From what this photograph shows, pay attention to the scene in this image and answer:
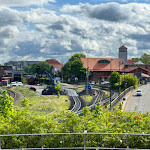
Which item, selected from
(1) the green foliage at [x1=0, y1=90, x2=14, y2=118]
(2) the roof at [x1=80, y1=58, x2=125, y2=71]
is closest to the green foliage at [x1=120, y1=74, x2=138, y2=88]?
(2) the roof at [x1=80, y1=58, x2=125, y2=71]

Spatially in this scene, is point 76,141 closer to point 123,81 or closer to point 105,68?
point 123,81

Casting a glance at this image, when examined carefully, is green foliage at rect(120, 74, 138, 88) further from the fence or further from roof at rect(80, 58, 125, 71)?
the fence

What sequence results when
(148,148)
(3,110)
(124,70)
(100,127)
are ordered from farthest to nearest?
(124,70) → (3,110) → (100,127) → (148,148)

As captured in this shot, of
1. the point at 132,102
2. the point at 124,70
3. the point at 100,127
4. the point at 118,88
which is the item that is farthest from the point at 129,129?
the point at 124,70

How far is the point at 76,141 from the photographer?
40.7 ft

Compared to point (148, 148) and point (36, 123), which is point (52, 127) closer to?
point (36, 123)

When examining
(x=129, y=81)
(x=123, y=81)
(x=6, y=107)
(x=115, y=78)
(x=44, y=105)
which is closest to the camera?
(x=6, y=107)

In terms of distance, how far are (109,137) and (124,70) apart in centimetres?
11739

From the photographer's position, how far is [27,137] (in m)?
12.8

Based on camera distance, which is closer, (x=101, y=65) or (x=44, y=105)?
(x=44, y=105)

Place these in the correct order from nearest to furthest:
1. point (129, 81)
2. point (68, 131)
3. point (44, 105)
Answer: point (68, 131) → point (44, 105) → point (129, 81)

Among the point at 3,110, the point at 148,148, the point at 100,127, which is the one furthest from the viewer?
the point at 3,110

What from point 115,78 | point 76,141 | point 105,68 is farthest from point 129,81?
point 76,141

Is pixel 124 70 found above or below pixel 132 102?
above
